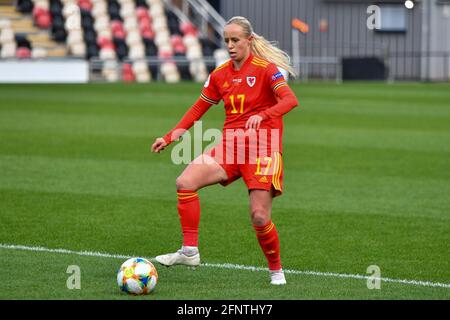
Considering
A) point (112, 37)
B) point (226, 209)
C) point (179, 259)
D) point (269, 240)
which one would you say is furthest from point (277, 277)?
point (112, 37)

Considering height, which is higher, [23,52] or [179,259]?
[23,52]

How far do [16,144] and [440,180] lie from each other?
22.8 ft

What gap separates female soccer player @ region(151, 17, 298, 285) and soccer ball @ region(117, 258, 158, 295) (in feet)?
1.79

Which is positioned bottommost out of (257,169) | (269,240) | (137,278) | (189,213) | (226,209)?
(226,209)

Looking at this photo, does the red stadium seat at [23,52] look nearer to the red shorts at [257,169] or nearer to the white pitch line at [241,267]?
the white pitch line at [241,267]

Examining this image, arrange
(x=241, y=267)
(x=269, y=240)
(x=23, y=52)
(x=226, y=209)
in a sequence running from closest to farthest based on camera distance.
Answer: (x=269, y=240), (x=241, y=267), (x=226, y=209), (x=23, y=52)

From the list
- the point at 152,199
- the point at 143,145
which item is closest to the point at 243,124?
the point at 152,199

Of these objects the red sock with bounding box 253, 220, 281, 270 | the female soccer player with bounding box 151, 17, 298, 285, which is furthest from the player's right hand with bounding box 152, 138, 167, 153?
the red sock with bounding box 253, 220, 281, 270

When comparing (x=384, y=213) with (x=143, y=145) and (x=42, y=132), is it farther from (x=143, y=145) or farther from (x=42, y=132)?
(x=42, y=132)

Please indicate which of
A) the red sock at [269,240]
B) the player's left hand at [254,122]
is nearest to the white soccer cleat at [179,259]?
the red sock at [269,240]

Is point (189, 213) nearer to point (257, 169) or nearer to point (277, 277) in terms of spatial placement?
point (257, 169)

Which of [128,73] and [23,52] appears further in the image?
[128,73]

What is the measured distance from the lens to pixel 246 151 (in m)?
7.95

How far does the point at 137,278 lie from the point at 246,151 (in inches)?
48.8
